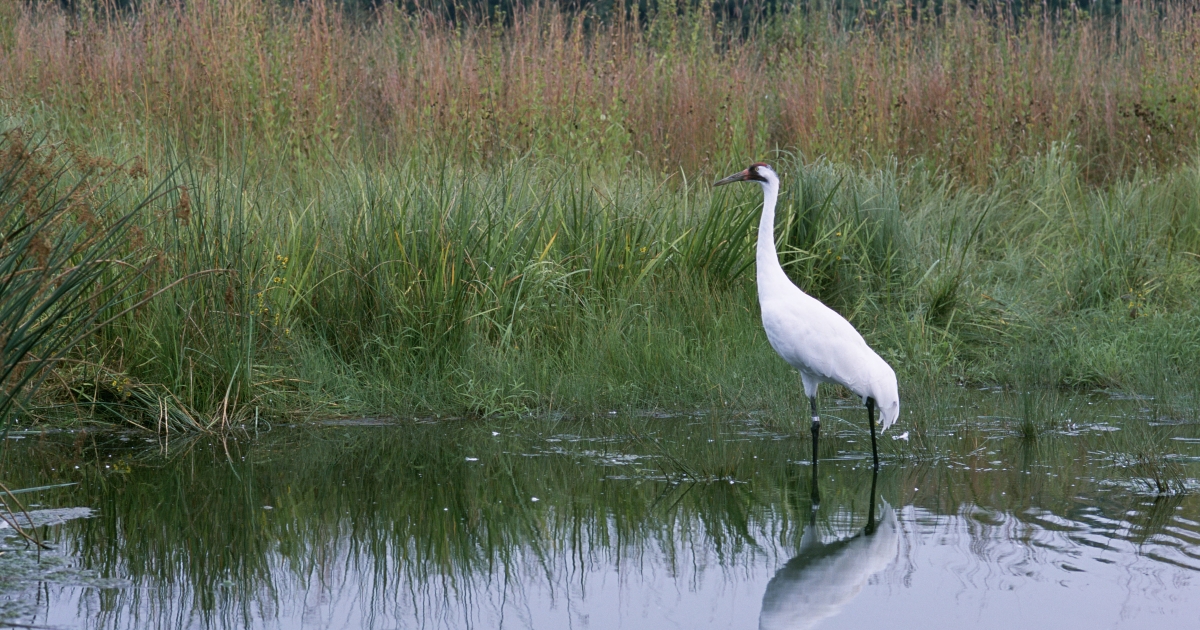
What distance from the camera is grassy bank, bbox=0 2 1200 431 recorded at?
6176 mm

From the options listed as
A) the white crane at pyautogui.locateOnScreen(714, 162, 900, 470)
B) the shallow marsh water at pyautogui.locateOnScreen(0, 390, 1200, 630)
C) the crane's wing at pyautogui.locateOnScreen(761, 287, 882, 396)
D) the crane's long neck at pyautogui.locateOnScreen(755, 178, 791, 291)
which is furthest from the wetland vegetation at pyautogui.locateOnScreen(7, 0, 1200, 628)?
the crane's long neck at pyautogui.locateOnScreen(755, 178, 791, 291)

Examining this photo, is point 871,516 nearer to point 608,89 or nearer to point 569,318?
point 569,318

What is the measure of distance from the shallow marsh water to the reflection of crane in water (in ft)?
0.04

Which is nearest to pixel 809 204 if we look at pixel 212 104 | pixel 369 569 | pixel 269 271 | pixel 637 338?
pixel 637 338

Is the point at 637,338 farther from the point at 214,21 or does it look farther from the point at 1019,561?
the point at 214,21

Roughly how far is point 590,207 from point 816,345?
7.33 feet

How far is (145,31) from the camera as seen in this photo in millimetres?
9234

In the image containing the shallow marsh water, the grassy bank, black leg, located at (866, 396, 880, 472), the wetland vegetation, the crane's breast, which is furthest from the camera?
the grassy bank

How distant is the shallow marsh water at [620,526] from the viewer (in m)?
3.57

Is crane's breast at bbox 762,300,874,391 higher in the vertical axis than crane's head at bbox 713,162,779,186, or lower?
lower

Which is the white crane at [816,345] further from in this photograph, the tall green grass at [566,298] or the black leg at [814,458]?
the tall green grass at [566,298]

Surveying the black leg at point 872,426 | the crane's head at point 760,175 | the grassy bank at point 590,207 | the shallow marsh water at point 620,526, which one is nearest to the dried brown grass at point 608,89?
the grassy bank at point 590,207

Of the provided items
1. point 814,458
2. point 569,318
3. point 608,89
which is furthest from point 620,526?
point 608,89

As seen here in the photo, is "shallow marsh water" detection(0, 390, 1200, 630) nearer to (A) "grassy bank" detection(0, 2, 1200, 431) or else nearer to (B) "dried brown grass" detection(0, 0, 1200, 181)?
(A) "grassy bank" detection(0, 2, 1200, 431)
